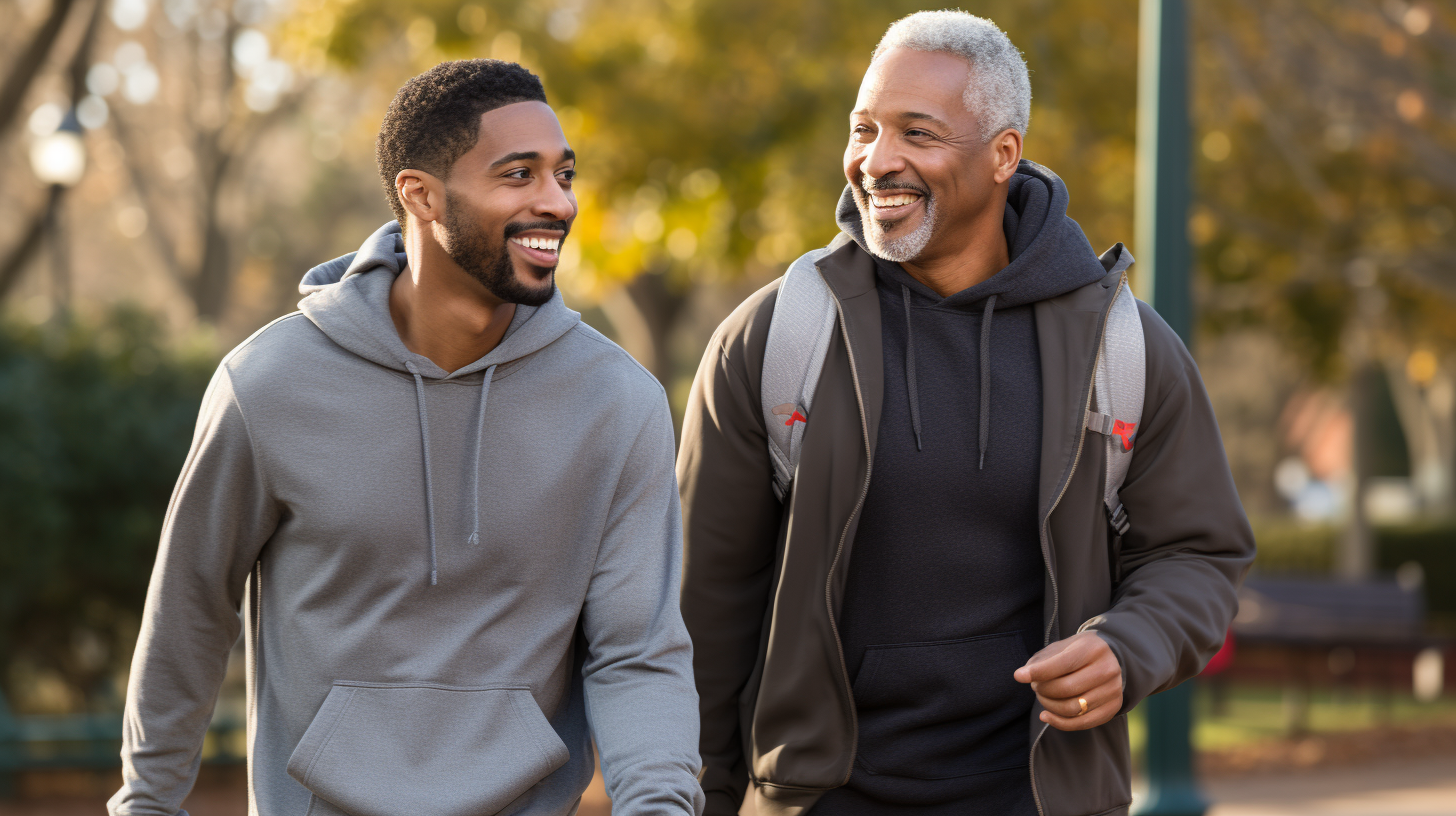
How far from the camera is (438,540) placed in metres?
2.63

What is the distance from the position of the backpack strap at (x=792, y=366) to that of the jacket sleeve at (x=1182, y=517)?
667mm

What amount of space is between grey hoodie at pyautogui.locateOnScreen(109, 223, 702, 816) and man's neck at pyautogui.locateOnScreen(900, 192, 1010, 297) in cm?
87

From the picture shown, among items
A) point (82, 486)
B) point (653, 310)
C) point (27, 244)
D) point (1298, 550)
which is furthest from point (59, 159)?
point (1298, 550)

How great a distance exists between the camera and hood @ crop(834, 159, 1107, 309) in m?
3.23

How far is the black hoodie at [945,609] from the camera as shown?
3.09m

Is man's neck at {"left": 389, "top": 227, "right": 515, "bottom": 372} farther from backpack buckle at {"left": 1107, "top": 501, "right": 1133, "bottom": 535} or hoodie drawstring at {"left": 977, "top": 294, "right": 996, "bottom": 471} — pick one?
backpack buckle at {"left": 1107, "top": 501, "right": 1133, "bottom": 535}

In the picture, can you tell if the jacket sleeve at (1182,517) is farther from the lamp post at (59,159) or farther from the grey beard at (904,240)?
the lamp post at (59,159)

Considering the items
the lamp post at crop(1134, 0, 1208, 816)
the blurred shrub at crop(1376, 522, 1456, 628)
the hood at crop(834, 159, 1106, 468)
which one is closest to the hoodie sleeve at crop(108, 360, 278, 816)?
the hood at crop(834, 159, 1106, 468)

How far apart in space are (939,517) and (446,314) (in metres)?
1.06

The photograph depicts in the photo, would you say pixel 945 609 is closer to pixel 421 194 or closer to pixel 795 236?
pixel 421 194

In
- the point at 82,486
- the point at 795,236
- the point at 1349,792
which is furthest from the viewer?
the point at 795,236

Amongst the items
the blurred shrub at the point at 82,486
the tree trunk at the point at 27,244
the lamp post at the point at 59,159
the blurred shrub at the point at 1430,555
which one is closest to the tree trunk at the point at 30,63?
the lamp post at the point at 59,159

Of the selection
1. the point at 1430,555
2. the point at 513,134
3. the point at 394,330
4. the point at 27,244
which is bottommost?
the point at 1430,555

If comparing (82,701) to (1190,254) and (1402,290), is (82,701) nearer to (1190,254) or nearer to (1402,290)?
(1190,254)
